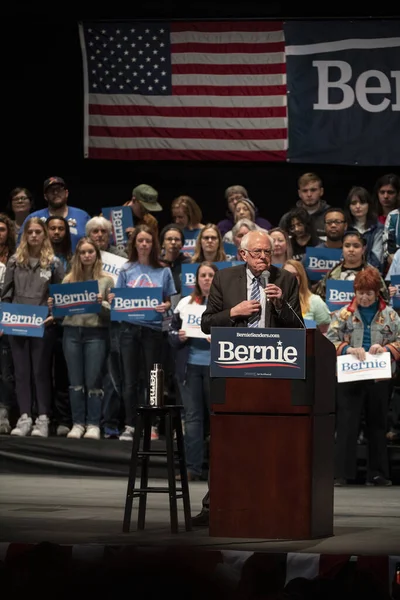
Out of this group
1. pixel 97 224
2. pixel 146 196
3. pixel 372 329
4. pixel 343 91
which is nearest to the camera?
pixel 372 329

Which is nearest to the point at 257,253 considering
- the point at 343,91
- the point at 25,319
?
the point at 25,319

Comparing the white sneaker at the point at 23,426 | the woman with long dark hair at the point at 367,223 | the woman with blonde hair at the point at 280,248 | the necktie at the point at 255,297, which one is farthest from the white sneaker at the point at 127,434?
the necktie at the point at 255,297

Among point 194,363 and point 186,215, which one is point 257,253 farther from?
point 186,215

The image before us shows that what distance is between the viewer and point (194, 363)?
9172mm

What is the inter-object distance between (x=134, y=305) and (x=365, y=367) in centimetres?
206

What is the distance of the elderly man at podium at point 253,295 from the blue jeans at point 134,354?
11.6 feet

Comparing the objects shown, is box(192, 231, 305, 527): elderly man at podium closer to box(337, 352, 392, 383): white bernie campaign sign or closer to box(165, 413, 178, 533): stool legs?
box(165, 413, 178, 533): stool legs

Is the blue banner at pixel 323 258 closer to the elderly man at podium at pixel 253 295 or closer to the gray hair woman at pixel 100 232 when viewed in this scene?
the gray hair woman at pixel 100 232

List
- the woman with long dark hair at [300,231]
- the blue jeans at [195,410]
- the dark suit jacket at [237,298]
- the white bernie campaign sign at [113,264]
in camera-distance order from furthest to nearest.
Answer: the woman with long dark hair at [300,231] < the white bernie campaign sign at [113,264] < the blue jeans at [195,410] < the dark suit jacket at [237,298]

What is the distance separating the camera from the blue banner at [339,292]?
930 cm

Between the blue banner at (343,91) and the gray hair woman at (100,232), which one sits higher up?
the blue banner at (343,91)

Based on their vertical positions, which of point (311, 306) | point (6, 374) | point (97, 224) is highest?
point (97, 224)

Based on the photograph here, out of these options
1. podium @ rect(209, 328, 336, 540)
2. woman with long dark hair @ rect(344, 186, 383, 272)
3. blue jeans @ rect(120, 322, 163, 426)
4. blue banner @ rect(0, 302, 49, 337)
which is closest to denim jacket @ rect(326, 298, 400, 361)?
woman with long dark hair @ rect(344, 186, 383, 272)

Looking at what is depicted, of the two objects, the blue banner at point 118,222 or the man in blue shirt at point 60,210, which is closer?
the man in blue shirt at point 60,210
